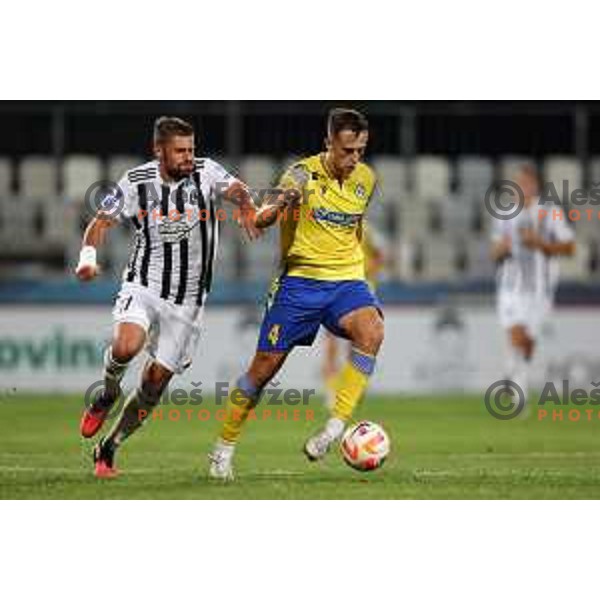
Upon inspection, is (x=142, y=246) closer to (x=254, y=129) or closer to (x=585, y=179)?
(x=254, y=129)

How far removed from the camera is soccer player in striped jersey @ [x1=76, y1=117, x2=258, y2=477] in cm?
977

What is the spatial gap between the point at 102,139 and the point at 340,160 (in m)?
6.79

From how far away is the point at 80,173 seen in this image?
1678 cm

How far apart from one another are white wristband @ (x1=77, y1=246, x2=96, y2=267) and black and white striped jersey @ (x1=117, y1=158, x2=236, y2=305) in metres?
0.49

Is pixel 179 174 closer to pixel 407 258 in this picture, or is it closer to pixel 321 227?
pixel 321 227

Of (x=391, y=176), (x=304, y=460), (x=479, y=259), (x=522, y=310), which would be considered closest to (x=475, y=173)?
(x=391, y=176)

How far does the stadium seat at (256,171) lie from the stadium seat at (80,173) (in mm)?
1442

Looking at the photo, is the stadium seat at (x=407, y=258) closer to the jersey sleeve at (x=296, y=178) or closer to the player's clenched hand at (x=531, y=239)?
the player's clenched hand at (x=531, y=239)

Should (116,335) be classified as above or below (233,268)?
above

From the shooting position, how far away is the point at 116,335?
382 inches

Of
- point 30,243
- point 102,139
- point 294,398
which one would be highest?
point 102,139

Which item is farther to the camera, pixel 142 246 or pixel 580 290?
pixel 580 290

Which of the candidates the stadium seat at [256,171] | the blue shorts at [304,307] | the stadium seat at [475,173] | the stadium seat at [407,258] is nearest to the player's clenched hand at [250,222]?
the blue shorts at [304,307]

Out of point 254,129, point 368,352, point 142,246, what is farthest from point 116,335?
point 254,129
